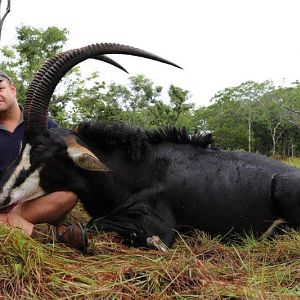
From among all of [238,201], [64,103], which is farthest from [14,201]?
[64,103]

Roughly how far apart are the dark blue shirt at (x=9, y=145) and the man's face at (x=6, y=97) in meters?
0.20

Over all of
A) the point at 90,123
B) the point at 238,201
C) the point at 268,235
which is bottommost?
the point at 268,235

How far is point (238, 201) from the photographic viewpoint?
4.38 metres

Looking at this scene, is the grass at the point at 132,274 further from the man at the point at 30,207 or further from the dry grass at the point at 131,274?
the man at the point at 30,207

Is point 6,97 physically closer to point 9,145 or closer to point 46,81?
point 9,145

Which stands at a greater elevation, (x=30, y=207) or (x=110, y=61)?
(x=110, y=61)

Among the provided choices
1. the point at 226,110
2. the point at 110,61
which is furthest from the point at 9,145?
the point at 226,110

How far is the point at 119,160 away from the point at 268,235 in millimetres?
1545

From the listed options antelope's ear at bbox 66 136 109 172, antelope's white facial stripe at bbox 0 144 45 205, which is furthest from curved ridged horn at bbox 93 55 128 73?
antelope's white facial stripe at bbox 0 144 45 205

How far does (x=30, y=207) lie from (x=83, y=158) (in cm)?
64

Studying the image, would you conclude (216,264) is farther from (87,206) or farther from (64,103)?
(64,103)

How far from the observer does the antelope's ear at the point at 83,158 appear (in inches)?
151

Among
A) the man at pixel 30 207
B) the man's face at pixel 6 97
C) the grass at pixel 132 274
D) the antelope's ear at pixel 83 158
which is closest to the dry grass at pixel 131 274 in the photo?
the grass at pixel 132 274

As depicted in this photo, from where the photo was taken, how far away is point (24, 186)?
12.8 feet
